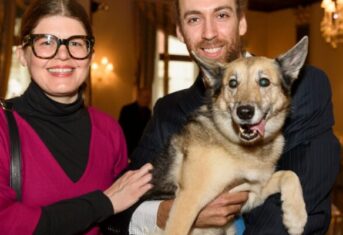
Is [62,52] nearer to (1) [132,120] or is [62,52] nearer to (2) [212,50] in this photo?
(2) [212,50]

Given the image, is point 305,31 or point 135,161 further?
point 305,31

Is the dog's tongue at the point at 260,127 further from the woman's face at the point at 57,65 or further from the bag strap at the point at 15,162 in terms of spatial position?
the bag strap at the point at 15,162

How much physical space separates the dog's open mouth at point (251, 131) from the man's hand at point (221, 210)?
0.84 feet

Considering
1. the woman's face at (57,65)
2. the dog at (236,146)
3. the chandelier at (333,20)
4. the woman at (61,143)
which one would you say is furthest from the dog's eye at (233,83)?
the chandelier at (333,20)

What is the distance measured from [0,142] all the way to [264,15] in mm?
14009

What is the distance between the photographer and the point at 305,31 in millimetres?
13164

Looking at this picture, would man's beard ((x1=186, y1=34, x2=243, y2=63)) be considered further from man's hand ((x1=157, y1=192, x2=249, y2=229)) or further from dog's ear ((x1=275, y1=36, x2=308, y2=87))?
man's hand ((x1=157, y1=192, x2=249, y2=229))

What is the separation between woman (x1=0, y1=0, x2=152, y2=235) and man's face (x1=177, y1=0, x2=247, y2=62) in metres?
0.55

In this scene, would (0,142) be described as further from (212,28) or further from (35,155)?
(212,28)

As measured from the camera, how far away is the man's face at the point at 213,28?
233 centimetres

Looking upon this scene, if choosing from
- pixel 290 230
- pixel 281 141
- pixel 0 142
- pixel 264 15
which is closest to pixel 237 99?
pixel 281 141

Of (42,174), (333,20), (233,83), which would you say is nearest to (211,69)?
(233,83)

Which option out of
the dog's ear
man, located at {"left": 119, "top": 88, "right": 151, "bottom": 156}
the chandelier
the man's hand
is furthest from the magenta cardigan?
the chandelier

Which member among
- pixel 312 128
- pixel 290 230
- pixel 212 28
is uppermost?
pixel 212 28
